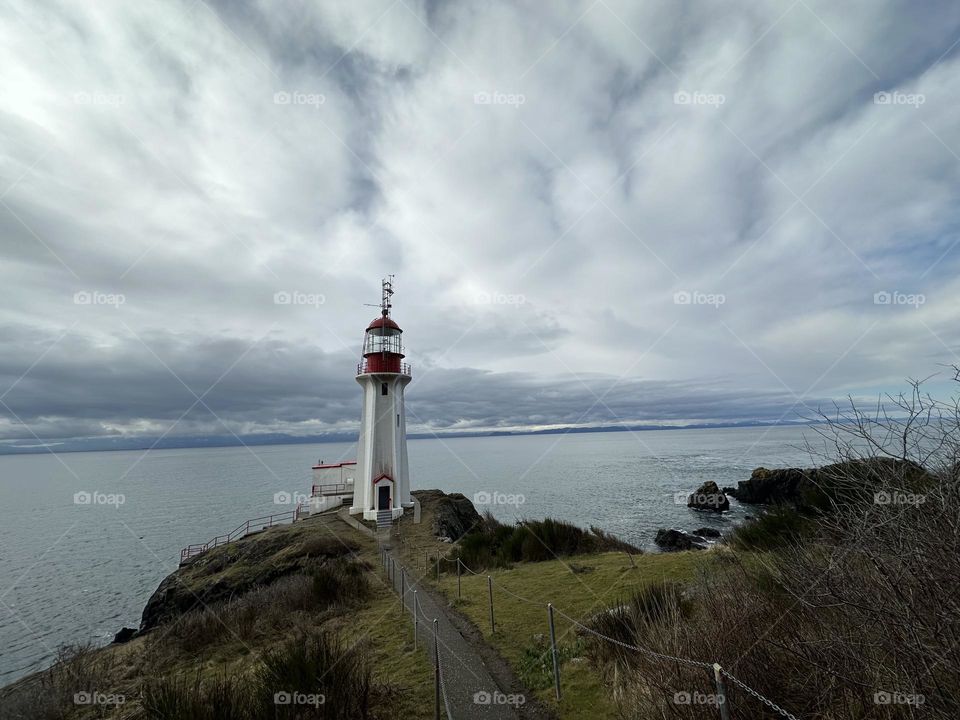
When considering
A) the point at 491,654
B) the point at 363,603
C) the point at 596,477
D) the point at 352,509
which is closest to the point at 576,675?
the point at 491,654

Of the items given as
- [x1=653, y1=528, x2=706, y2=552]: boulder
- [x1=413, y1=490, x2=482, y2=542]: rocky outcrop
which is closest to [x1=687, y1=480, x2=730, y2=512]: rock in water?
[x1=653, y1=528, x2=706, y2=552]: boulder

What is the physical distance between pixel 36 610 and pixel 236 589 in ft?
44.7

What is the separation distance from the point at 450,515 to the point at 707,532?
15537 millimetres

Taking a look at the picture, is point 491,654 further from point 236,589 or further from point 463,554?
point 236,589

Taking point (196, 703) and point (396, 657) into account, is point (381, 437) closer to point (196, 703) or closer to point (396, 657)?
point (396, 657)

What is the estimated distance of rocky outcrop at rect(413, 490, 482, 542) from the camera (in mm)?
20519

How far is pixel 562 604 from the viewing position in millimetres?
8984

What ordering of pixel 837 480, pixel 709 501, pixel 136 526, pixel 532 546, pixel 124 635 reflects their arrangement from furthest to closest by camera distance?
1. pixel 136 526
2. pixel 709 501
3. pixel 124 635
4. pixel 532 546
5. pixel 837 480

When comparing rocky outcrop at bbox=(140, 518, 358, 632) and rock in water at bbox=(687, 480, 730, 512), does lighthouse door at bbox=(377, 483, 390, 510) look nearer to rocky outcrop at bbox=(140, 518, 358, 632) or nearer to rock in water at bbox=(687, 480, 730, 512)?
Answer: rocky outcrop at bbox=(140, 518, 358, 632)

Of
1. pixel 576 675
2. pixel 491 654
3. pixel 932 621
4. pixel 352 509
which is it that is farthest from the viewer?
pixel 352 509

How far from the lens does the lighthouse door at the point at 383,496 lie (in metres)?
22.7

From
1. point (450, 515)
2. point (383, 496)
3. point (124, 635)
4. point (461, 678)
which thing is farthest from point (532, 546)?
point (124, 635)

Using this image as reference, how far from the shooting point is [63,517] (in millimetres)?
46312

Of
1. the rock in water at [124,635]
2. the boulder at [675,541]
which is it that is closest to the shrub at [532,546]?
the boulder at [675,541]
